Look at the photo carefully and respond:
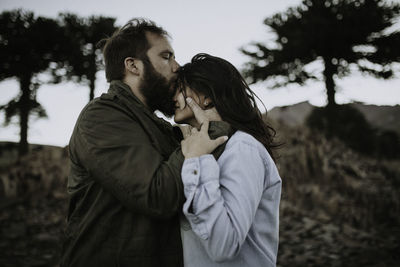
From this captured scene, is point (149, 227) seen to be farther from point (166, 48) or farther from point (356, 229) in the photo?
point (356, 229)

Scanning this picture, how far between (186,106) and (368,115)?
1228 centimetres

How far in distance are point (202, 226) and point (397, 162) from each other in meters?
9.94

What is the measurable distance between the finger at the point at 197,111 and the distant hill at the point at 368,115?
30.8 ft

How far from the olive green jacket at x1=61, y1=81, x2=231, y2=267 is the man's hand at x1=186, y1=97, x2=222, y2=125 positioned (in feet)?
0.38

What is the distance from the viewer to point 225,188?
132 cm

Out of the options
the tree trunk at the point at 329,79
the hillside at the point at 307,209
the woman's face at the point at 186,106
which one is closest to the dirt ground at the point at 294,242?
the hillside at the point at 307,209

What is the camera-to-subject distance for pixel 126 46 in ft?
6.93

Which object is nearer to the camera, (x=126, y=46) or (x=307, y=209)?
(x=126, y=46)

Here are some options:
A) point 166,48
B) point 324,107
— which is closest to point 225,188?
point 166,48

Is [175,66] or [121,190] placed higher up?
[175,66]

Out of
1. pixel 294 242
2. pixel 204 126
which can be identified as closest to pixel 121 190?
pixel 204 126

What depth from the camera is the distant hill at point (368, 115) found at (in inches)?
446

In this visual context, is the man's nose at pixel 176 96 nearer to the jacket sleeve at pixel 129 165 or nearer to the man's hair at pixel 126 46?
the man's hair at pixel 126 46

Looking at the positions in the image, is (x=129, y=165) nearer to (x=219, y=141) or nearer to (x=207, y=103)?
(x=219, y=141)
